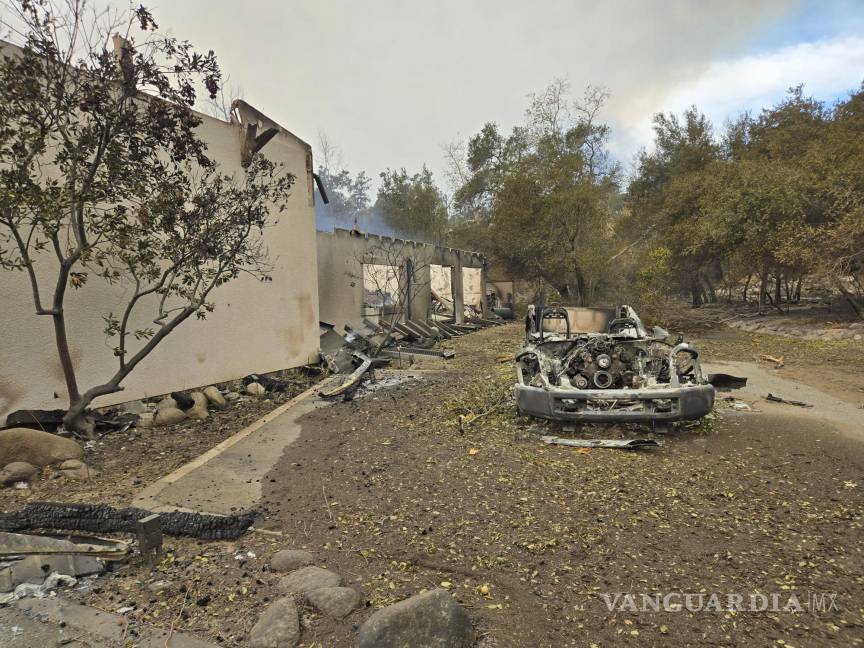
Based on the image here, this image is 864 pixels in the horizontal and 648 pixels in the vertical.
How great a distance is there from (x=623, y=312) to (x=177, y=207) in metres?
6.96

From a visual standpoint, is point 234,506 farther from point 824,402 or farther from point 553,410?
point 824,402

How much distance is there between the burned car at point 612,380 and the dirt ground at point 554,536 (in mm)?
402

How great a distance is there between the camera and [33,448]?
480 centimetres

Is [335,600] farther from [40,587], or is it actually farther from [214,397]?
[214,397]

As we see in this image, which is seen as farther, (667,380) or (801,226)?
(801,226)

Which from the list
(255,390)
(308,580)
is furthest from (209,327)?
(308,580)

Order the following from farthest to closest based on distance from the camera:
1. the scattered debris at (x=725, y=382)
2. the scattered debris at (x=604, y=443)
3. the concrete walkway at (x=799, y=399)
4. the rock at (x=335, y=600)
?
the scattered debris at (x=725, y=382)
the concrete walkway at (x=799, y=399)
the scattered debris at (x=604, y=443)
the rock at (x=335, y=600)

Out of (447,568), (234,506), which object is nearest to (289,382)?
(234,506)

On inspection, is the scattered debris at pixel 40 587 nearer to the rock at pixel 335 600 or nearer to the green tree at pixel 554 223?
the rock at pixel 335 600

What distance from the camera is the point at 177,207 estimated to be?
5.80m

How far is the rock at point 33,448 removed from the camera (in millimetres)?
4680

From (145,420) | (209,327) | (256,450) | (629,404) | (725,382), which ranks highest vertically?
(209,327)

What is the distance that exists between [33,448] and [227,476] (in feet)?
6.90

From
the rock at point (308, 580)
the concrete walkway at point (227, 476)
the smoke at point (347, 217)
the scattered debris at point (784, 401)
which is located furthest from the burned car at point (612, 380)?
the smoke at point (347, 217)
